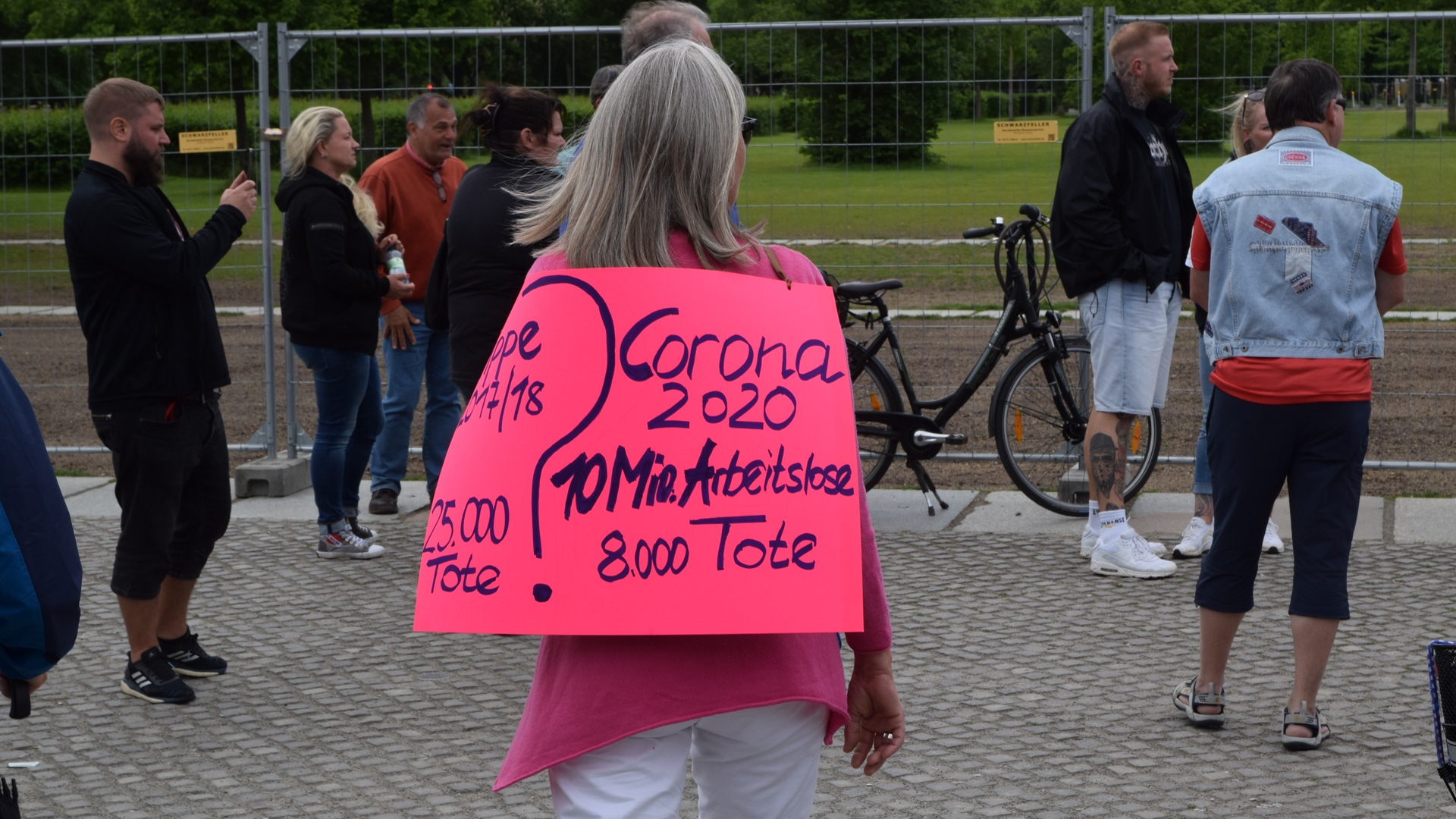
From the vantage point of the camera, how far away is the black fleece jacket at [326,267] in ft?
20.7

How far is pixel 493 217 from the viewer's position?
552 cm

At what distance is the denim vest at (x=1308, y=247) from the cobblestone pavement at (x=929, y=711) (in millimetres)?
1164

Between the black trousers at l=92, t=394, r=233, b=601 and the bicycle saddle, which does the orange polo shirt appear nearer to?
the bicycle saddle

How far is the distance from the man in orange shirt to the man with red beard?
7.89ft

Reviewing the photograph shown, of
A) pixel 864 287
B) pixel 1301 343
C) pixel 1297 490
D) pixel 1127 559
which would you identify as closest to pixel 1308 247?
pixel 1301 343

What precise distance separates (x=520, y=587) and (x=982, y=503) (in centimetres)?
572

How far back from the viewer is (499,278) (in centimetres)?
556

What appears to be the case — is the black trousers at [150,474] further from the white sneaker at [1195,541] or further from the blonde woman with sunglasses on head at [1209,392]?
the white sneaker at [1195,541]

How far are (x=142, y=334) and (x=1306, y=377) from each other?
11.5 ft

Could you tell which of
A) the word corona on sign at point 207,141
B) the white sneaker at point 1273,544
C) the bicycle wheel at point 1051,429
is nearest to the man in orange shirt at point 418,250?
the word corona on sign at point 207,141

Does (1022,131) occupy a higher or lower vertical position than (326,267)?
higher

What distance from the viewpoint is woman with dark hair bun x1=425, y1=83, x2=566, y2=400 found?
550 centimetres

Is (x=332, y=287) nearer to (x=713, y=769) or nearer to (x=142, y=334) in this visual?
(x=142, y=334)

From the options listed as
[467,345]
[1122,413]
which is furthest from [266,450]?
[1122,413]
